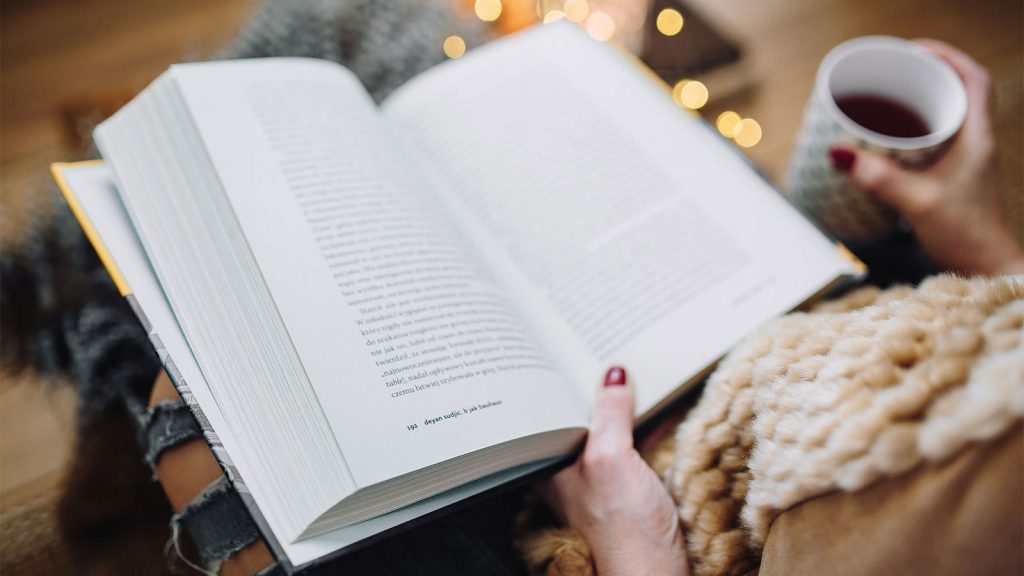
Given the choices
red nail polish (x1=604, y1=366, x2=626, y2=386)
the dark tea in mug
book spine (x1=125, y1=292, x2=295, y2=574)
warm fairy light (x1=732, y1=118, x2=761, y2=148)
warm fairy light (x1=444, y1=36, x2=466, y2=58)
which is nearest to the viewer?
book spine (x1=125, y1=292, x2=295, y2=574)

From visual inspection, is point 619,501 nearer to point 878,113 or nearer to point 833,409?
point 833,409

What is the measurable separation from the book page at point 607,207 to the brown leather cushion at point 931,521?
0.18 metres

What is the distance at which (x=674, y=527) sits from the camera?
1.55ft

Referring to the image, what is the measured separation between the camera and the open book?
42 cm

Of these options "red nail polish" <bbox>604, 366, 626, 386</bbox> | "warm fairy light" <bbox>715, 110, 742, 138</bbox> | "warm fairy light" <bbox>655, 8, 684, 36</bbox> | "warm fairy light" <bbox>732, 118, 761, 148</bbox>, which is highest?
"warm fairy light" <bbox>655, 8, 684, 36</bbox>

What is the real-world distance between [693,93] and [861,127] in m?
0.34

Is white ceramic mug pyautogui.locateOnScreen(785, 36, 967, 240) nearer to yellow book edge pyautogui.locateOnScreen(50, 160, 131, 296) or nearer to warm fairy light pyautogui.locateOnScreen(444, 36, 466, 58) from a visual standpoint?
warm fairy light pyautogui.locateOnScreen(444, 36, 466, 58)

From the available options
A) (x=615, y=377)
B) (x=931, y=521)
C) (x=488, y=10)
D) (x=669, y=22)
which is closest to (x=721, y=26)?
(x=669, y=22)

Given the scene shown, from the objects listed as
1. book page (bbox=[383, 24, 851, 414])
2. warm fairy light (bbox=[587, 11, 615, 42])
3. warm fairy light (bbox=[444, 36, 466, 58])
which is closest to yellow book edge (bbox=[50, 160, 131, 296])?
book page (bbox=[383, 24, 851, 414])

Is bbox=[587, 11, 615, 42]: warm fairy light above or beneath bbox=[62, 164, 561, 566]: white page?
above

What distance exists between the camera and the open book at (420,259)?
42 centimetres

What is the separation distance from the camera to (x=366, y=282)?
1.55ft

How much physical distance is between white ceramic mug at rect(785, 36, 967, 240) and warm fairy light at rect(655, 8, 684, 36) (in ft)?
1.23

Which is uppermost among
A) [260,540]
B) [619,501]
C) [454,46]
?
[454,46]
